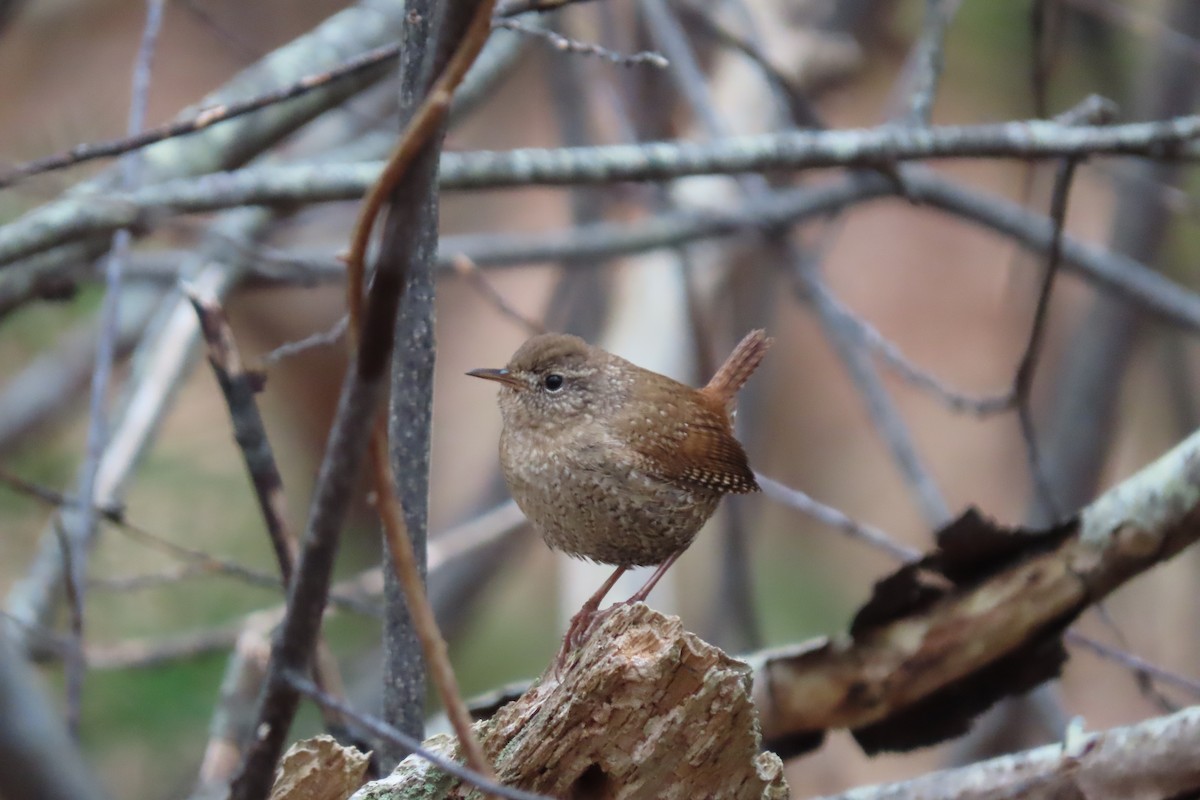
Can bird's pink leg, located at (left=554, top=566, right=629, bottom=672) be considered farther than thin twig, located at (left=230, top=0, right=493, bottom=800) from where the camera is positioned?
Yes

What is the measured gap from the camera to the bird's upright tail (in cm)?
287

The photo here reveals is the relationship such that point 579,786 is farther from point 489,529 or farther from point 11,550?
point 11,550

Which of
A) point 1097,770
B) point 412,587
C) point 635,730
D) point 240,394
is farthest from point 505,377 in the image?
point 412,587

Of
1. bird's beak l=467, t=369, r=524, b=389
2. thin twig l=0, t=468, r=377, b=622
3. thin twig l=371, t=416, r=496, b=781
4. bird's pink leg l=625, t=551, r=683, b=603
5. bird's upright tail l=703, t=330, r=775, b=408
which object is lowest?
thin twig l=371, t=416, r=496, b=781

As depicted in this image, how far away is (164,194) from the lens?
2264 millimetres

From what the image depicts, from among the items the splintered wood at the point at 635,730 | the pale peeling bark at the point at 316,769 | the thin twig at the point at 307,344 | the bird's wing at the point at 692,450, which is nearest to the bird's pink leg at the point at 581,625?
the bird's wing at the point at 692,450

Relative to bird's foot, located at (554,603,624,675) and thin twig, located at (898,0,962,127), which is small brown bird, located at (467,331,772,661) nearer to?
bird's foot, located at (554,603,624,675)

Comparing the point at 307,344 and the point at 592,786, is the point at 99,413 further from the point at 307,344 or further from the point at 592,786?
the point at 592,786

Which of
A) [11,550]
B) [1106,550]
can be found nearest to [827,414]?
[11,550]

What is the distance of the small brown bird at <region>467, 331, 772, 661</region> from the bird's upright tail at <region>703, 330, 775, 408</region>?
157mm

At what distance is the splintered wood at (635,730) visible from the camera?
150 cm

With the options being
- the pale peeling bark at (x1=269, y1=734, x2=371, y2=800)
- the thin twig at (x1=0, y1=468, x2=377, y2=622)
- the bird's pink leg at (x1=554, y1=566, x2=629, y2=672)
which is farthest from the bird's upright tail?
the pale peeling bark at (x1=269, y1=734, x2=371, y2=800)

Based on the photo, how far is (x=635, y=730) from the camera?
1527mm

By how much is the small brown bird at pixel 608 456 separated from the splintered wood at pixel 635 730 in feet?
1.87
